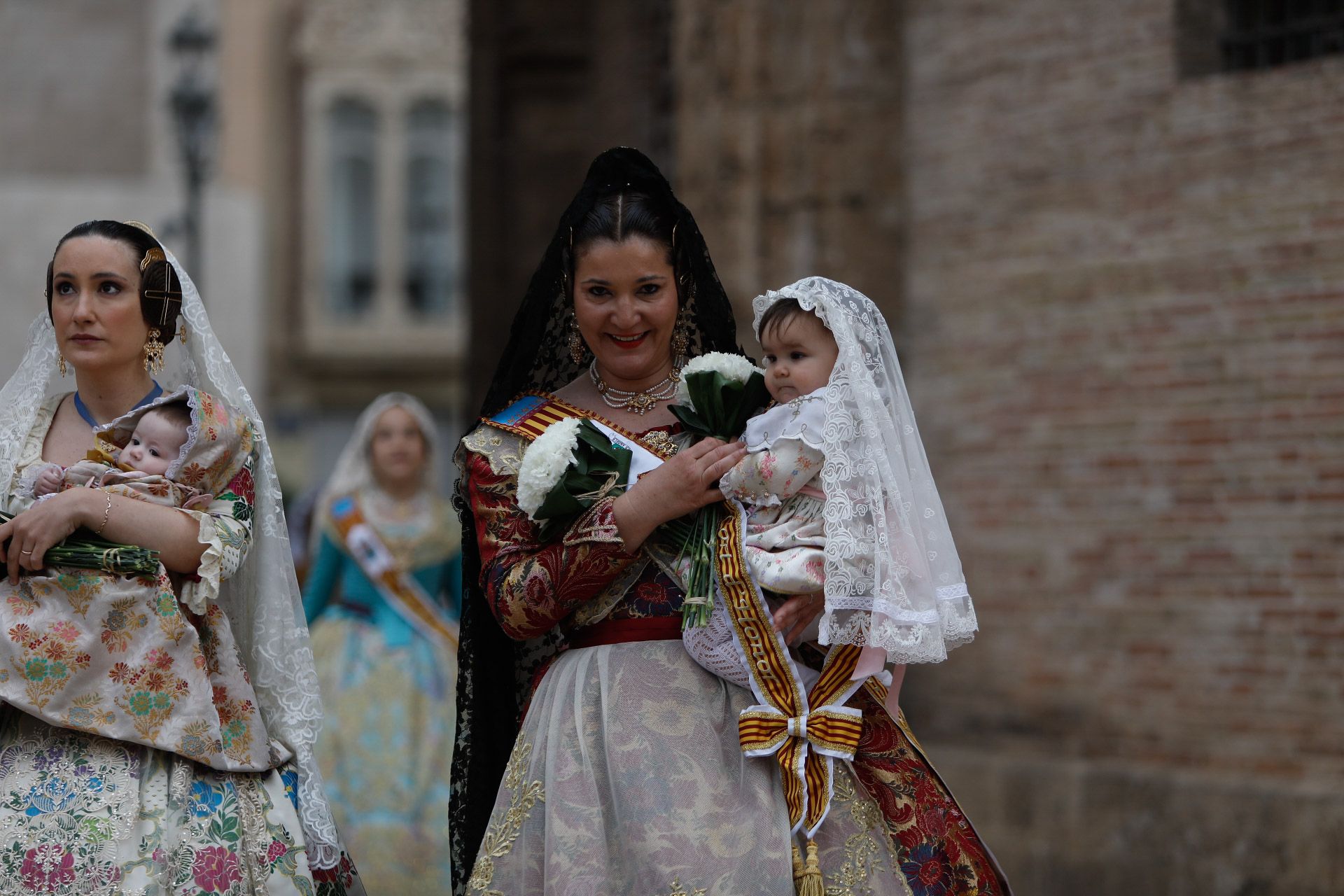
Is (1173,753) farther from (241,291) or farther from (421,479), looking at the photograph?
(241,291)

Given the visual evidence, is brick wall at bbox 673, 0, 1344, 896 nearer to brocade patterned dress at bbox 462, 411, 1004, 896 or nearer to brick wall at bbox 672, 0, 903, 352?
brick wall at bbox 672, 0, 903, 352

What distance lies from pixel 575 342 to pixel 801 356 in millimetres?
652

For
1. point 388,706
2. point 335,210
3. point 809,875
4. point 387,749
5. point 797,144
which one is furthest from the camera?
point 335,210

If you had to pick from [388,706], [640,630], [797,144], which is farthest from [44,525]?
[797,144]

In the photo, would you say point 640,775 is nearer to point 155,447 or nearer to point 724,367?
point 724,367

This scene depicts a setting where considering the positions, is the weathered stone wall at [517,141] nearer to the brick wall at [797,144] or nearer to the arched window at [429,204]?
the brick wall at [797,144]

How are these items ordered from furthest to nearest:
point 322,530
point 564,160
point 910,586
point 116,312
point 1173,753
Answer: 1. point 564,160
2. point 322,530
3. point 1173,753
4. point 116,312
5. point 910,586

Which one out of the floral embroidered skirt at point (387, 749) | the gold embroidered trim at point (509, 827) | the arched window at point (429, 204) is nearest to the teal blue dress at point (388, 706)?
the floral embroidered skirt at point (387, 749)

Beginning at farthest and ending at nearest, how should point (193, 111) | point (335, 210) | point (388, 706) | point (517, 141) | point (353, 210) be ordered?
1. point (353, 210)
2. point (335, 210)
3. point (517, 141)
4. point (193, 111)
5. point (388, 706)

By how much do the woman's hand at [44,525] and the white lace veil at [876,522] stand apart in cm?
157

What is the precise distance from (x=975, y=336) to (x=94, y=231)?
4825 mm

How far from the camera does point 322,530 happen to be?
26.4 ft

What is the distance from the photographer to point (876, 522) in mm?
3762

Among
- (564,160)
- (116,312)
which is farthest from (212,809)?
(564,160)
